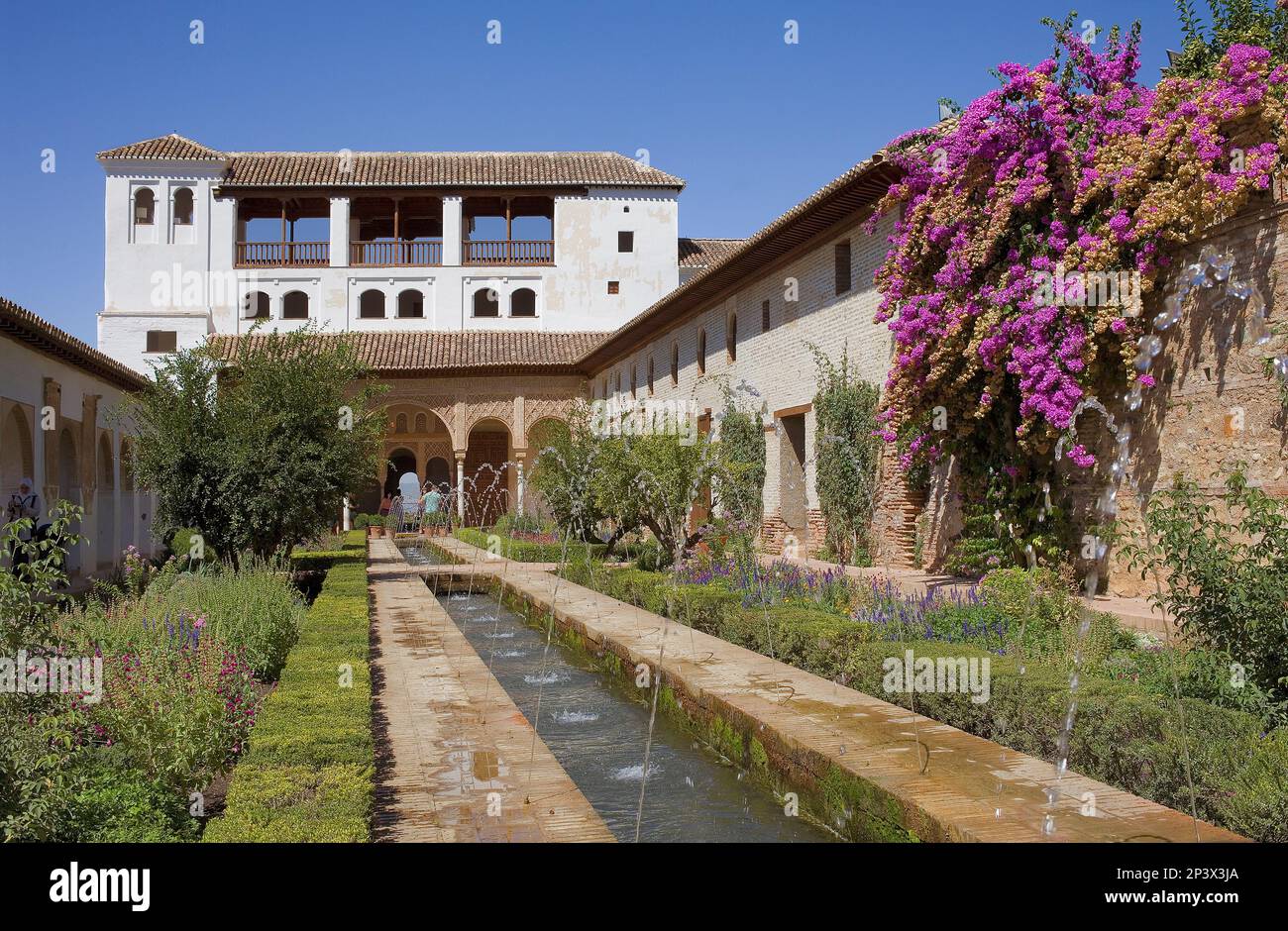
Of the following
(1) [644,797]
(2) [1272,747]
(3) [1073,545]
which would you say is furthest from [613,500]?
(2) [1272,747]

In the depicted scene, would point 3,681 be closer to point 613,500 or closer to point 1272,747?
point 1272,747

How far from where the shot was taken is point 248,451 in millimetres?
12836

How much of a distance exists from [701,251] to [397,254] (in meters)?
9.70

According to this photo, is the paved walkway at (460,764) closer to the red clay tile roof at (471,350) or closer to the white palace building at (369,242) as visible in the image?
the red clay tile roof at (471,350)

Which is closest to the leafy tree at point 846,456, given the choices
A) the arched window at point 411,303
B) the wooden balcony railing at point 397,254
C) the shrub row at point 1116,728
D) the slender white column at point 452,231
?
the shrub row at point 1116,728

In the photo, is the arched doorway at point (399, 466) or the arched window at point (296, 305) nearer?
the arched window at point (296, 305)

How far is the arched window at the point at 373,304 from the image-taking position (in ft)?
115

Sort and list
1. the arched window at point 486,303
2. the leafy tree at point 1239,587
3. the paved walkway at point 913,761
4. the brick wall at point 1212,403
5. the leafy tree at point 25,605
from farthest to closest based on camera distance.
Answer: the arched window at point 486,303
the brick wall at point 1212,403
the leafy tree at point 1239,587
the paved walkway at point 913,761
the leafy tree at point 25,605

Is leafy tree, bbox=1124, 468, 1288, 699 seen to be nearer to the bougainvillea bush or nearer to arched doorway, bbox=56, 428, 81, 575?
the bougainvillea bush

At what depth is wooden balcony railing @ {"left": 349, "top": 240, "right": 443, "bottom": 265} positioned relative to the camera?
33.6m

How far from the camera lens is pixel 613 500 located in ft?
49.1

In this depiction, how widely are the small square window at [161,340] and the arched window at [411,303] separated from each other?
6998 mm

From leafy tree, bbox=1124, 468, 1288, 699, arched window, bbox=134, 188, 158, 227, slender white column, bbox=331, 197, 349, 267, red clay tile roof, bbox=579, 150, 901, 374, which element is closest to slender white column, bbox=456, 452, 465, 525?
slender white column, bbox=331, 197, 349, 267
